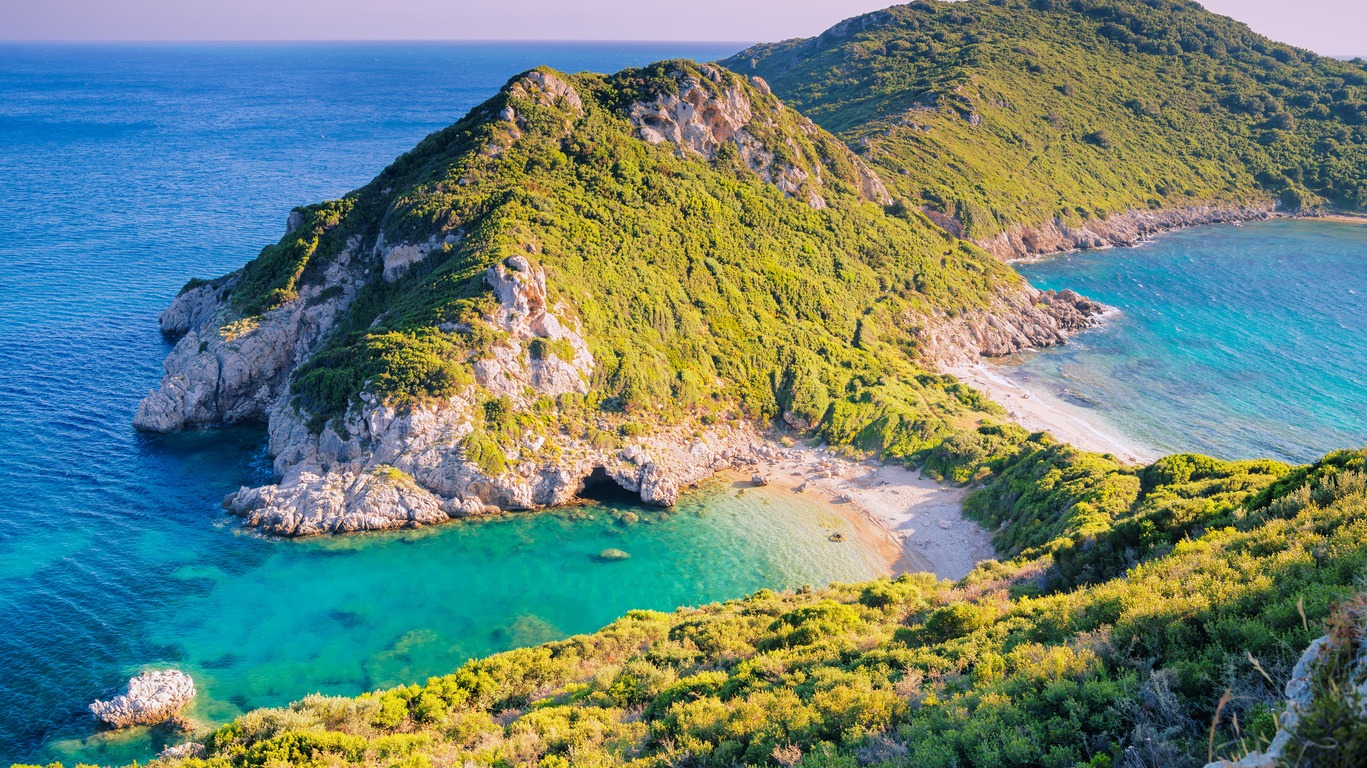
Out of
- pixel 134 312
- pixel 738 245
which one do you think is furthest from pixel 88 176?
pixel 738 245

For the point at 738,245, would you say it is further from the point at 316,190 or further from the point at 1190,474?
the point at 316,190

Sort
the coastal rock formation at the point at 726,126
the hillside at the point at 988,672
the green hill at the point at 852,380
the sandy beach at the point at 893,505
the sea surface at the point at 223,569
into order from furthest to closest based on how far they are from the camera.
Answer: the coastal rock formation at the point at 726,126 < the sandy beach at the point at 893,505 < the sea surface at the point at 223,569 < the green hill at the point at 852,380 < the hillside at the point at 988,672

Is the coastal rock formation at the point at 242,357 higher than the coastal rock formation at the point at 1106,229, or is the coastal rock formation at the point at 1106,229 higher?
the coastal rock formation at the point at 1106,229

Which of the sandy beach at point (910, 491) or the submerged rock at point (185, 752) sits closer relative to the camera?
the submerged rock at point (185, 752)

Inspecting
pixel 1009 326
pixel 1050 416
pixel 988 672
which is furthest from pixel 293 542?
pixel 1009 326

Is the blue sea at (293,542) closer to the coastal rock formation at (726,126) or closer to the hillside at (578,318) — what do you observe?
the hillside at (578,318)

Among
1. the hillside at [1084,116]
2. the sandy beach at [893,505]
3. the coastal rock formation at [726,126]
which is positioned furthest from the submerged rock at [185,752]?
the hillside at [1084,116]

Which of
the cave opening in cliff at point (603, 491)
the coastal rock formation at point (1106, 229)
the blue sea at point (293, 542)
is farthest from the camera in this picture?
the coastal rock formation at point (1106, 229)
